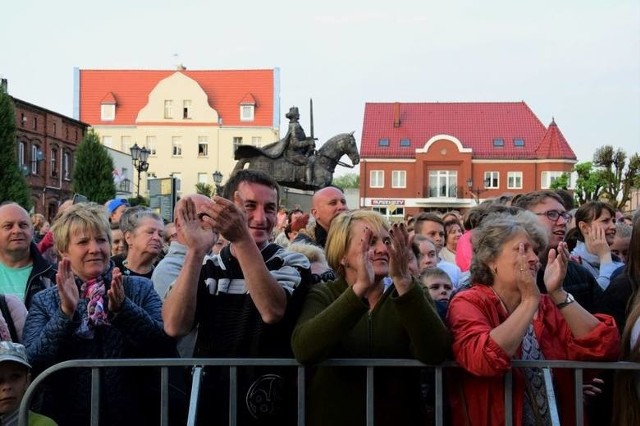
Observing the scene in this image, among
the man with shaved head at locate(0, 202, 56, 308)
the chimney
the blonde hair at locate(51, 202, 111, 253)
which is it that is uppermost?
the chimney

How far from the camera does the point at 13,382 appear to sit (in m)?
3.76

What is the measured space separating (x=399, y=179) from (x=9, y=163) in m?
35.4

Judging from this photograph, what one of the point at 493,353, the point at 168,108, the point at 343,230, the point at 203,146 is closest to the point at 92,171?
the point at 203,146

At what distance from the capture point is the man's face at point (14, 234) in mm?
5566

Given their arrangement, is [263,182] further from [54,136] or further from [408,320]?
[54,136]

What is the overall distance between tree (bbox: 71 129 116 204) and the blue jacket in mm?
45308

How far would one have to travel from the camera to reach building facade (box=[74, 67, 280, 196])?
2808 inches

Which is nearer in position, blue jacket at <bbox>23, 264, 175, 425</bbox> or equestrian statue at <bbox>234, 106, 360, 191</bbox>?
blue jacket at <bbox>23, 264, 175, 425</bbox>

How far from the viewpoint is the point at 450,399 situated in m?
3.73

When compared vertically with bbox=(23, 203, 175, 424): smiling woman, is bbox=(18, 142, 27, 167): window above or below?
above

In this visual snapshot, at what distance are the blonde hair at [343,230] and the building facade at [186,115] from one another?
6569cm

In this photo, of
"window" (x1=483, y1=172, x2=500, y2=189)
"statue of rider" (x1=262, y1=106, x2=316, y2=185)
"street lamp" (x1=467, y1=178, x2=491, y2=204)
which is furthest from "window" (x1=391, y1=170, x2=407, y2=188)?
"statue of rider" (x1=262, y1=106, x2=316, y2=185)

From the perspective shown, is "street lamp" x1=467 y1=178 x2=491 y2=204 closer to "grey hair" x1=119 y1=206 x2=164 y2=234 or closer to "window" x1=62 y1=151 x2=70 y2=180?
"window" x1=62 y1=151 x2=70 y2=180

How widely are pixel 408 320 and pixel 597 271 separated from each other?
3290 mm
